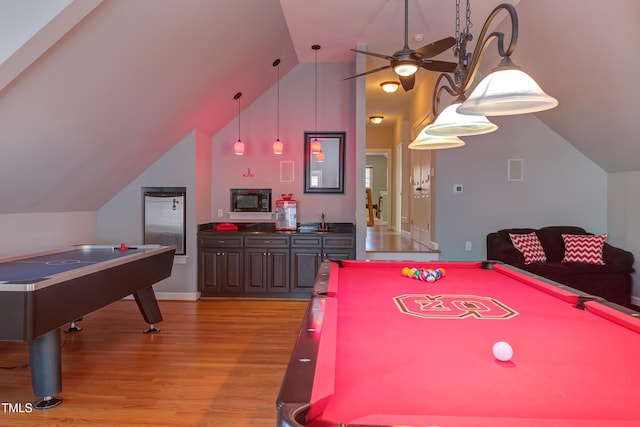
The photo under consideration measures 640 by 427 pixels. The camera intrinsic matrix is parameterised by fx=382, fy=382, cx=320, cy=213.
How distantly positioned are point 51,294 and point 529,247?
4.89 metres

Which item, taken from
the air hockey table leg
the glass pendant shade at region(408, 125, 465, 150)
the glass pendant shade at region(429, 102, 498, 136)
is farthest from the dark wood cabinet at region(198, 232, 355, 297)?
the glass pendant shade at region(429, 102, 498, 136)

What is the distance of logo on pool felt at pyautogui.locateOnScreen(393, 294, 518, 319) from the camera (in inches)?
66.9

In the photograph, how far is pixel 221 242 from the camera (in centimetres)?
506

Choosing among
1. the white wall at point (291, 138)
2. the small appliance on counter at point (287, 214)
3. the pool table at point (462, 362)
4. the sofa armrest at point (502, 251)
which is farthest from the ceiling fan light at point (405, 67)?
the small appliance on counter at point (287, 214)

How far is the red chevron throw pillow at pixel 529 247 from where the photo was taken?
4.73 metres

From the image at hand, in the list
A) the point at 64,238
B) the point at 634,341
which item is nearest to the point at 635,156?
the point at 634,341

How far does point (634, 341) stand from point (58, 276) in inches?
111

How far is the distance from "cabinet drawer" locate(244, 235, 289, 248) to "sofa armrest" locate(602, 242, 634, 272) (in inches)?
155

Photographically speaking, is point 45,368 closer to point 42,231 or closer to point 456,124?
point 42,231

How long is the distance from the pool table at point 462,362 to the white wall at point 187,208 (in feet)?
11.4

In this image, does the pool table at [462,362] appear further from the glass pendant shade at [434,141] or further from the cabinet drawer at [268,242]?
the cabinet drawer at [268,242]

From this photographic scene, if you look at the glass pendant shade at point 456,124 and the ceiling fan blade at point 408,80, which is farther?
the ceiling fan blade at point 408,80

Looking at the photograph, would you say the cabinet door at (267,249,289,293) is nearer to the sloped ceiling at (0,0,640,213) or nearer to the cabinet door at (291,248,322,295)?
the cabinet door at (291,248,322,295)

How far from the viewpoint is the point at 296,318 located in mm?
4215
